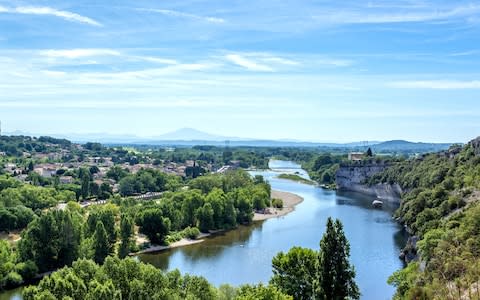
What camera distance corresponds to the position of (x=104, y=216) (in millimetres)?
43844

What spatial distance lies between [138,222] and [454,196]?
28449 mm

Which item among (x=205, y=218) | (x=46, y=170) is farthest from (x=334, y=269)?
(x=46, y=170)

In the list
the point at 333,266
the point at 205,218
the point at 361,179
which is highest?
the point at 333,266

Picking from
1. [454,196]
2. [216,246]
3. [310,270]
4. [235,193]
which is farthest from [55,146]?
[310,270]

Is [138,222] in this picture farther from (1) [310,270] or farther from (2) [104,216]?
(1) [310,270]

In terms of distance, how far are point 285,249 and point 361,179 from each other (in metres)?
64.6

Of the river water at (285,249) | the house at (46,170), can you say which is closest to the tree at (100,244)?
the river water at (285,249)

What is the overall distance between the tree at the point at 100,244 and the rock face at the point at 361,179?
60.8 m

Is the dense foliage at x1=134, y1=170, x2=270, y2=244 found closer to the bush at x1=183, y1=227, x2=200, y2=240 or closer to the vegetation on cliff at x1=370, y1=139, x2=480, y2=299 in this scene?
the bush at x1=183, y1=227, x2=200, y2=240

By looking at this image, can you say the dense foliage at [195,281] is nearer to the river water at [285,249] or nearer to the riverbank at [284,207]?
the river water at [285,249]

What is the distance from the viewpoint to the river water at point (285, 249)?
37531 millimetres

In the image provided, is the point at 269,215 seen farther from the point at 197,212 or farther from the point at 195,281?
the point at 195,281

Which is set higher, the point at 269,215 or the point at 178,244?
the point at 269,215

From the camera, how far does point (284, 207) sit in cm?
7550
